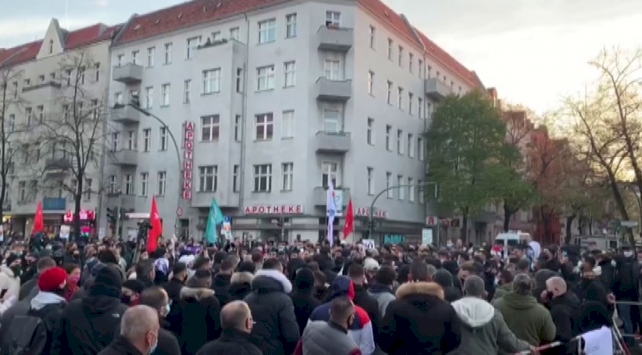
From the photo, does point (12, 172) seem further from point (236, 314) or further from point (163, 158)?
point (236, 314)

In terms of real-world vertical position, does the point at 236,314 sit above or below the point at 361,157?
below

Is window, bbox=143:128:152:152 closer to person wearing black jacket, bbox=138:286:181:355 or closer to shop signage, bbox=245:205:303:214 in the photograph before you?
shop signage, bbox=245:205:303:214

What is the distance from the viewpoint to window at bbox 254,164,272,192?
4359 cm

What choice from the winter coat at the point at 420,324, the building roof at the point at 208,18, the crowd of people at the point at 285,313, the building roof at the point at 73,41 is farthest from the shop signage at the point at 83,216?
the winter coat at the point at 420,324

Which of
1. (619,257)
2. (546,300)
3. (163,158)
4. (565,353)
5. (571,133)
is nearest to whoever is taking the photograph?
(565,353)

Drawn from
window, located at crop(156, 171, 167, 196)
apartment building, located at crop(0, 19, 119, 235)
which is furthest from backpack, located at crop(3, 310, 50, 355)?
apartment building, located at crop(0, 19, 119, 235)

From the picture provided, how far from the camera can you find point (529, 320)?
7.04 metres

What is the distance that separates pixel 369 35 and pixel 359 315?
40752 mm

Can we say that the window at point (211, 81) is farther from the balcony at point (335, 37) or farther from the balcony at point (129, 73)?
the balcony at point (129, 73)

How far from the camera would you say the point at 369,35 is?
4562 centimetres

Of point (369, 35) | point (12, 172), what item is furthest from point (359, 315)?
point (12, 172)

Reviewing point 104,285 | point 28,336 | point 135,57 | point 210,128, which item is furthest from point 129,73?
point 104,285

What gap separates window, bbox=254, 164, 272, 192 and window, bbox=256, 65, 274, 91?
17.1 ft

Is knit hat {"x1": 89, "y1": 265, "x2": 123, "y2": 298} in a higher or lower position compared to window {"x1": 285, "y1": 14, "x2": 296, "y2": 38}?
lower
